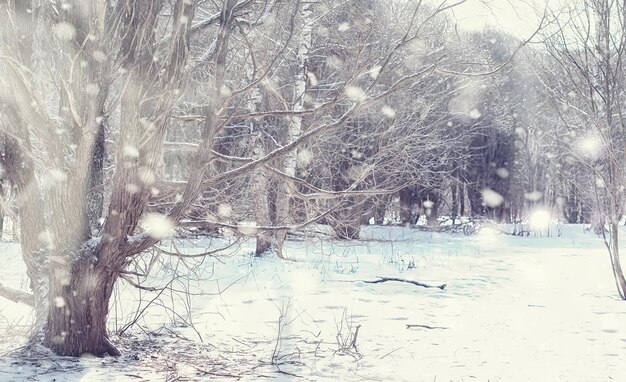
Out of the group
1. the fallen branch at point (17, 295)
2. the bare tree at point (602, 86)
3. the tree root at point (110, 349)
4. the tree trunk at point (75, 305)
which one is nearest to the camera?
the tree trunk at point (75, 305)

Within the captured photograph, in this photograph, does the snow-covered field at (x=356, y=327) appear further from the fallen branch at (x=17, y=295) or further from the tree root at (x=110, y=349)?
the fallen branch at (x=17, y=295)

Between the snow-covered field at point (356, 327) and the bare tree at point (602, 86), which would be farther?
the bare tree at point (602, 86)

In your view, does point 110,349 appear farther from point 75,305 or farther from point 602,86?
point 602,86

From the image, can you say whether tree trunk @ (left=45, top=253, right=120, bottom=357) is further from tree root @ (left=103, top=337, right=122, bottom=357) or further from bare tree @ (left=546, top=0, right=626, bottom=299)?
bare tree @ (left=546, top=0, right=626, bottom=299)

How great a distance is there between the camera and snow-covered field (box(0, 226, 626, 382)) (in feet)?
14.2

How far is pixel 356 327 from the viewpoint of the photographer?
4.91 metres

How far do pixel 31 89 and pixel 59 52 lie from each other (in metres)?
0.91

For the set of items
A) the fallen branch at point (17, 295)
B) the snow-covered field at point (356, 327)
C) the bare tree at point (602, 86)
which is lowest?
the snow-covered field at point (356, 327)

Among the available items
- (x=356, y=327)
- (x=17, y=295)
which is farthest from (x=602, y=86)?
(x=17, y=295)

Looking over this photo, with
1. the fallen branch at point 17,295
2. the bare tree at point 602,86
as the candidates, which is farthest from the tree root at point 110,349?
the bare tree at point 602,86

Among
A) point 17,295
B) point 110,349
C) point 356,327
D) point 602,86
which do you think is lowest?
point 110,349

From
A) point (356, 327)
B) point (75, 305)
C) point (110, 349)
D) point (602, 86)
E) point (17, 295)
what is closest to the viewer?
point (75, 305)

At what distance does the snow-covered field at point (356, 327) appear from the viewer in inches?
170

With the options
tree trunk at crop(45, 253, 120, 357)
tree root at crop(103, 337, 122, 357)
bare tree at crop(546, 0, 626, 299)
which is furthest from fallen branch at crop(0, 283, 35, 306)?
bare tree at crop(546, 0, 626, 299)
